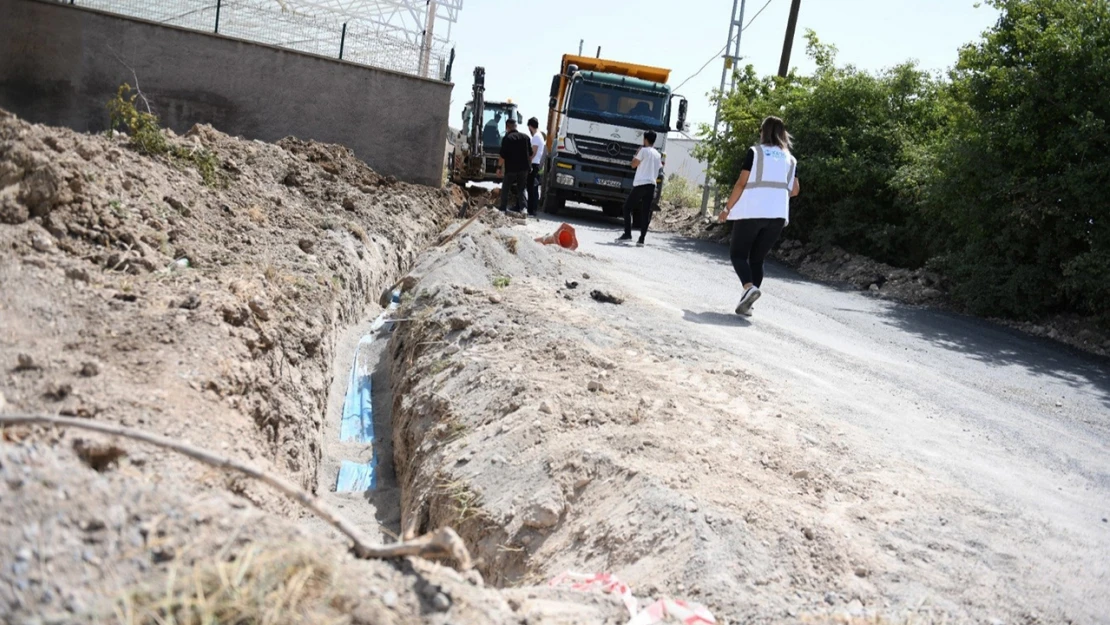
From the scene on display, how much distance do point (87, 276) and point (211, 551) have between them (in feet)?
10.7

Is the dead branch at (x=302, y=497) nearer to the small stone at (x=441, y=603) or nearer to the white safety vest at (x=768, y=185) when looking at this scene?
the small stone at (x=441, y=603)

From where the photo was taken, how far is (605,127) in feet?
70.3

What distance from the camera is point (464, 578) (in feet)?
10.3

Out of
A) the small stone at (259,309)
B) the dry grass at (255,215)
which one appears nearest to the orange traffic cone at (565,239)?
the dry grass at (255,215)

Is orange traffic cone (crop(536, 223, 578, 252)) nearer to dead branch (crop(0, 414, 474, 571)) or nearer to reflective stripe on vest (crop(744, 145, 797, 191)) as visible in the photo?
reflective stripe on vest (crop(744, 145, 797, 191))

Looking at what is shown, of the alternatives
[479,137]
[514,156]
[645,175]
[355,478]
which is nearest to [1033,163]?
[645,175]

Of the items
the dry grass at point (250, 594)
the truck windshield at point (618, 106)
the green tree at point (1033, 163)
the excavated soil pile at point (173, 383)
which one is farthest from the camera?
the truck windshield at point (618, 106)

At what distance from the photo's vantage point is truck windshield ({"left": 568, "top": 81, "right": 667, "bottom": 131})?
70.3 ft

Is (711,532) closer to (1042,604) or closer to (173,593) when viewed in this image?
(1042,604)

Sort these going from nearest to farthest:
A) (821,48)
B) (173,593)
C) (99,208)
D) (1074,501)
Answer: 1. (173,593)
2. (1074,501)
3. (99,208)
4. (821,48)

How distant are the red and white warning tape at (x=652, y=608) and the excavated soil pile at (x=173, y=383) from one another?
15cm

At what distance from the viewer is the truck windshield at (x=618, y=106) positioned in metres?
21.4

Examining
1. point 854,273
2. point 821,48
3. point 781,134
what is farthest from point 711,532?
point 821,48

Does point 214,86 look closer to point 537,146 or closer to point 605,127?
point 537,146
